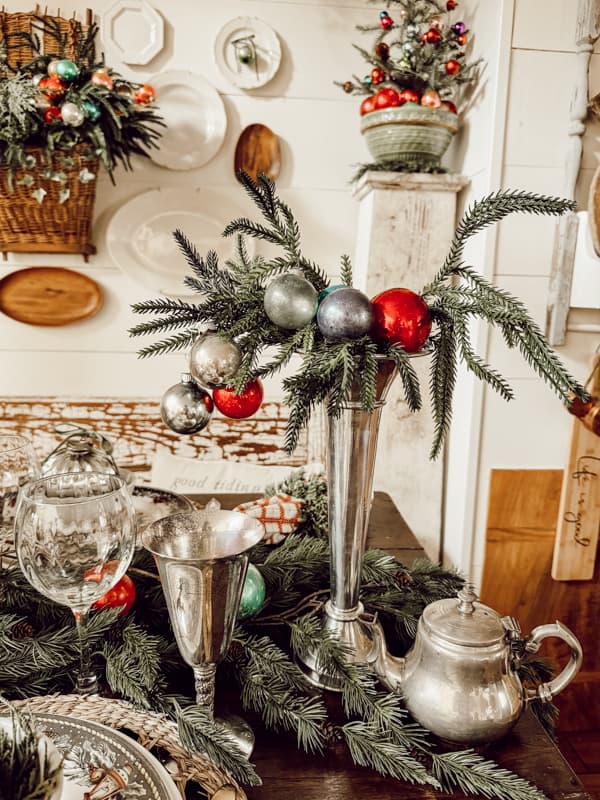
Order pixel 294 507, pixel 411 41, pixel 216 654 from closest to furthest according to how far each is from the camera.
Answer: pixel 216 654 < pixel 294 507 < pixel 411 41

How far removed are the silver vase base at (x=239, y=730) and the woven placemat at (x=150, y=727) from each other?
6cm

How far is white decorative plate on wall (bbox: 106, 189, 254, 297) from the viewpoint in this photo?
1.95 metres

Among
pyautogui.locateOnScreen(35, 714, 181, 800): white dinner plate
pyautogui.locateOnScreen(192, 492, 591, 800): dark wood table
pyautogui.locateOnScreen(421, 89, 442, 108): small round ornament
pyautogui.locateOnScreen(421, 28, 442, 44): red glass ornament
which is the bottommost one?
pyautogui.locateOnScreen(192, 492, 591, 800): dark wood table

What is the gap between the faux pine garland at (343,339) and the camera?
61cm

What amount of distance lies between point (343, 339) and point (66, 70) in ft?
4.57

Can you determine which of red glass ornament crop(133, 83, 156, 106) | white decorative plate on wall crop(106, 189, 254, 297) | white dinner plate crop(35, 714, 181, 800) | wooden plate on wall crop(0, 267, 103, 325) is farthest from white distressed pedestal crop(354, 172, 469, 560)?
white dinner plate crop(35, 714, 181, 800)

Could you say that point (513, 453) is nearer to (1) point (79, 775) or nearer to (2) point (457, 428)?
(2) point (457, 428)

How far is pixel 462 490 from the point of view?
1.74 m

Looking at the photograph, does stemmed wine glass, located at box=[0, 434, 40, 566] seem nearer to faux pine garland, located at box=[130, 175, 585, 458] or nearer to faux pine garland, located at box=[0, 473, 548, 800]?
faux pine garland, located at box=[0, 473, 548, 800]

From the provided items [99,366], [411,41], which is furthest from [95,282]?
[411,41]

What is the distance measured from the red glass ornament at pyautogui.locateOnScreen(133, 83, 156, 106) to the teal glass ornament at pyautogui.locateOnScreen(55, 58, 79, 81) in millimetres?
168

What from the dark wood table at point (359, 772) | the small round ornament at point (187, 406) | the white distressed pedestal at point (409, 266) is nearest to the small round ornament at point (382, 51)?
the white distressed pedestal at point (409, 266)

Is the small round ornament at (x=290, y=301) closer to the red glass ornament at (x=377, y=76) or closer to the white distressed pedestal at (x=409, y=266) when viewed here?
the white distressed pedestal at (x=409, y=266)

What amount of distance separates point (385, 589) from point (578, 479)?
988 mm
